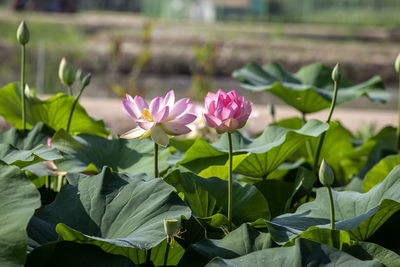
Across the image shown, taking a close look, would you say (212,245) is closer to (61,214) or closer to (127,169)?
(61,214)

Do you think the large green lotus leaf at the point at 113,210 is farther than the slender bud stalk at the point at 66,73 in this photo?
No

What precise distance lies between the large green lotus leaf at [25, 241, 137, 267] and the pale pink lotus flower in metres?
0.16

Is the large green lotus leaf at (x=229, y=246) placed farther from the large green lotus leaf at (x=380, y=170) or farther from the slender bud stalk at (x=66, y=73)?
the slender bud stalk at (x=66, y=73)

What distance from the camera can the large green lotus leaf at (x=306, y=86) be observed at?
3.28ft

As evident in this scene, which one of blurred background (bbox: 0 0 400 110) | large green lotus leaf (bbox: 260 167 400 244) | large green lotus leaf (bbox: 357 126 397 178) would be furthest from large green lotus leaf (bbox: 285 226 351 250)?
blurred background (bbox: 0 0 400 110)

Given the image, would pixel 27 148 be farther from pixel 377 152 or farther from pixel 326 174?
pixel 377 152

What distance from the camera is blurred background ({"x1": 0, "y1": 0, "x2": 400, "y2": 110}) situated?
6.44 m

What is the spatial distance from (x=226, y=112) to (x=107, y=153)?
27 centimetres

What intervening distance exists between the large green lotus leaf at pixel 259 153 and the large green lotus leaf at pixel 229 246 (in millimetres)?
161

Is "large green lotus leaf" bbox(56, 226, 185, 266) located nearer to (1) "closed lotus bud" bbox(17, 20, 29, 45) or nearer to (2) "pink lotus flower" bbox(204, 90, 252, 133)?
(2) "pink lotus flower" bbox(204, 90, 252, 133)

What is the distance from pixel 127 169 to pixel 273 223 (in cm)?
30

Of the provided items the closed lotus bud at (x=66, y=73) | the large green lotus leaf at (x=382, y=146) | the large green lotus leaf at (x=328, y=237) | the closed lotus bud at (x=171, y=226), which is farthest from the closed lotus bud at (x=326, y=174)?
the closed lotus bud at (x=66, y=73)

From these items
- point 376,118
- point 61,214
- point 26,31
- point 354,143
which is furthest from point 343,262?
point 376,118

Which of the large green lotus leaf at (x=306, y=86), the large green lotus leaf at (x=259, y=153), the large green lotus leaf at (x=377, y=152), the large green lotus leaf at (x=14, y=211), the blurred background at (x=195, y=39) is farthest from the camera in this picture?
the blurred background at (x=195, y=39)
